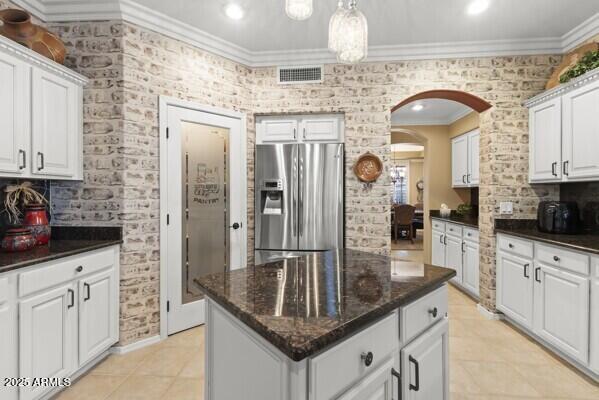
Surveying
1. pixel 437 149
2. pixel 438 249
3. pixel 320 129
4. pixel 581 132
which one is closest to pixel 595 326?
pixel 581 132

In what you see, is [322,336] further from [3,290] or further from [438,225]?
[438,225]

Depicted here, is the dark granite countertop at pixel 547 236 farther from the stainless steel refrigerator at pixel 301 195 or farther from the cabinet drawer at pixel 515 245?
the stainless steel refrigerator at pixel 301 195

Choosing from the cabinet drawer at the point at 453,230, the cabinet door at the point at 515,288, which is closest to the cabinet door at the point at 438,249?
the cabinet drawer at the point at 453,230

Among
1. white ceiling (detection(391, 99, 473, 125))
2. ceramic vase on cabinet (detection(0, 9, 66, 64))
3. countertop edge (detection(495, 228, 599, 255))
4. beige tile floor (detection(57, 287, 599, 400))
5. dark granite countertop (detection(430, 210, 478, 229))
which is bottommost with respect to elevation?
beige tile floor (detection(57, 287, 599, 400))

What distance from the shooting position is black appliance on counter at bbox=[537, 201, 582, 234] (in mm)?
2631

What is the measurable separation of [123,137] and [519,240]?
358cm

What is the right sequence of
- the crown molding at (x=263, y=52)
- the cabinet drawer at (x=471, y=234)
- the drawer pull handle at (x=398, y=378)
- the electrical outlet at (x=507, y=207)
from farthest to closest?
the cabinet drawer at (x=471, y=234) → the electrical outlet at (x=507, y=207) → the crown molding at (x=263, y=52) → the drawer pull handle at (x=398, y=378)

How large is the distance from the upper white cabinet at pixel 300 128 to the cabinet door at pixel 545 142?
1880 millimetres

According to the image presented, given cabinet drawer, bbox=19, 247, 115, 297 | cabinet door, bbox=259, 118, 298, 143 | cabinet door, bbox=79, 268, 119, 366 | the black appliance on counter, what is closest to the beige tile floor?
cabinet door, bbox=79, 268, 119, 366

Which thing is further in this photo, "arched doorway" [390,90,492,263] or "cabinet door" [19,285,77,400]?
"arched doorway" [390,90,492,263]

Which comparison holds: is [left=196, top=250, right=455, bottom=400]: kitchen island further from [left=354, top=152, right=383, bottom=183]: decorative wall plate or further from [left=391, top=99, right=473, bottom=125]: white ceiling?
[left=391, top=99, right=473, bottom=125]: white ceiling

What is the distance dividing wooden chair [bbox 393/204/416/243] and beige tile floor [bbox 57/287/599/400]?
17.6ft

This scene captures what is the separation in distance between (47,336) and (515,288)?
144 inches

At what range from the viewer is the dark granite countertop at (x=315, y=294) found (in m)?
0.84
